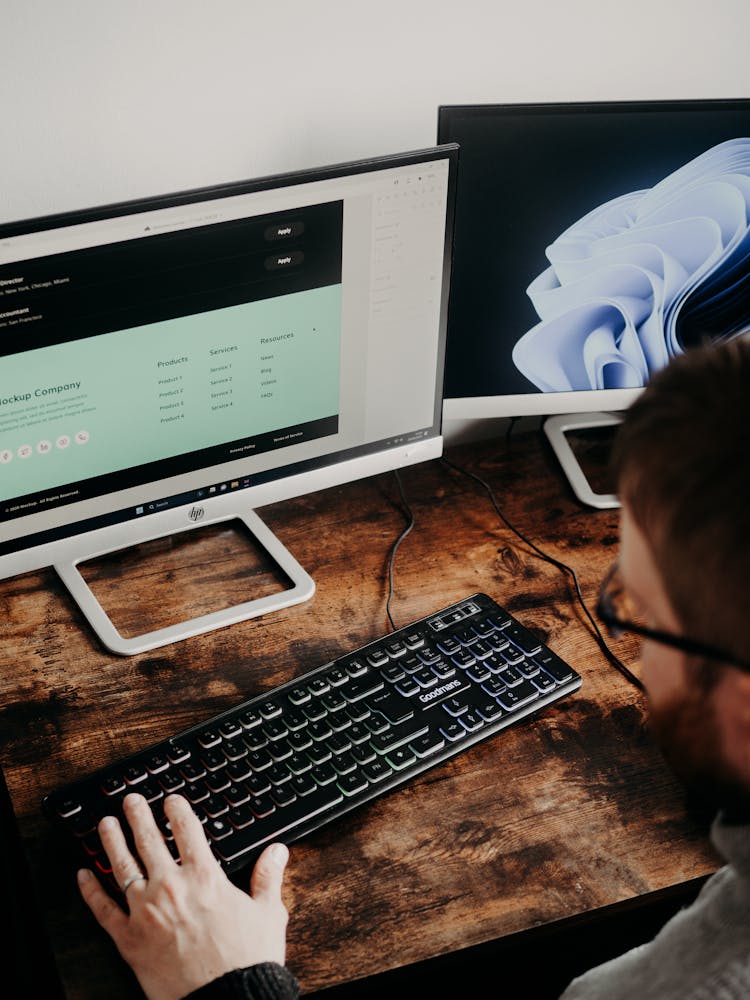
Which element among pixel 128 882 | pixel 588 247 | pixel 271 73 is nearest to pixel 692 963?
pixel 128 882

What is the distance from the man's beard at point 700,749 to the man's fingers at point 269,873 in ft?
1.18

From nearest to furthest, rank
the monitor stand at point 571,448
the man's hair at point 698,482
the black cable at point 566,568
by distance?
the man's hair at point 698,482 → the black cable at point 566,568 → the monitor stand at point 571,448

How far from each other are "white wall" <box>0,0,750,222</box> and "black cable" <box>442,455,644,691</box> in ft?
1.52

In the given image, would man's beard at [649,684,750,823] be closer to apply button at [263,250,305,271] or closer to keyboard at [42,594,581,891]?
keyboard at [42,594,581,891]

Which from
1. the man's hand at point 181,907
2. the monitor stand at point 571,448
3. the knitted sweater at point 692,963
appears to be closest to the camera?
the knitted sweater at point 692,963

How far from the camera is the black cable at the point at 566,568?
1.19 m

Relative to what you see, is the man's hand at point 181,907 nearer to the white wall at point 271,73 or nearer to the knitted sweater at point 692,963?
the knitted sweater at point 692,963

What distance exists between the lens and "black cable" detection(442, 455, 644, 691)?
3.91 feet

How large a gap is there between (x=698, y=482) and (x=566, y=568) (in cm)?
72

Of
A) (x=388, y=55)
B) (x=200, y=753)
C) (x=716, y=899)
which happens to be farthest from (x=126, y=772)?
(x=388, y=55)

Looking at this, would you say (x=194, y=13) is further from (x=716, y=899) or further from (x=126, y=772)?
(x=716, y=899)

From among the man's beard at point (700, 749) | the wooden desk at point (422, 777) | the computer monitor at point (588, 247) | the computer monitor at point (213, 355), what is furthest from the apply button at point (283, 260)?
the man's beard at point (700, 749)

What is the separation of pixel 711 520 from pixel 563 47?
1013 millimetres

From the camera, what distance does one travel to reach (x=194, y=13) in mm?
1220
